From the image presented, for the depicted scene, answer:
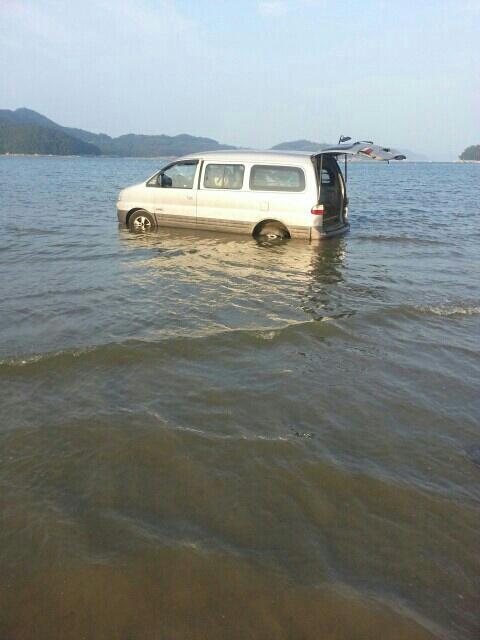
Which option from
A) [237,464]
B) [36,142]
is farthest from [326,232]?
[36,142]

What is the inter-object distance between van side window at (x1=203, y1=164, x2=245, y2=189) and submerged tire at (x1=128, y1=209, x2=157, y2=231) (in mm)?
1615

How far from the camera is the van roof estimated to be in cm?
997

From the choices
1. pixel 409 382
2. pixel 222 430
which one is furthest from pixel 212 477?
pixel 409 382

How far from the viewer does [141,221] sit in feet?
38.8

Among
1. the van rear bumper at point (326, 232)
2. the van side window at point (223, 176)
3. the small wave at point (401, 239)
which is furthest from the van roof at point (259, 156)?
the small wave at point (401, 239)

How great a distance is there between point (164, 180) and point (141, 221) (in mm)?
1133

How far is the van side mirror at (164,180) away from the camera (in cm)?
1132

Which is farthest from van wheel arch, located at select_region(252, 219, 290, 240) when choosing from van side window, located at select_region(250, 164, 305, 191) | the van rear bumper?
van side window, located at select_region(250, 164, 305, 191)

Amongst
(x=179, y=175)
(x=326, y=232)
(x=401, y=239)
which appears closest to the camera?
(x=326, y=232)

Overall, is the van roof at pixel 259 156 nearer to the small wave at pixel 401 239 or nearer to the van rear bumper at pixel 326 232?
the van rear bumper at pixel 326 232

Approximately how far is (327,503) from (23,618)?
1708 mm

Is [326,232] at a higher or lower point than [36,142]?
lower

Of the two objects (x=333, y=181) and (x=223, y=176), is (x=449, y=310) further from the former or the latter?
(x=223, y=176)

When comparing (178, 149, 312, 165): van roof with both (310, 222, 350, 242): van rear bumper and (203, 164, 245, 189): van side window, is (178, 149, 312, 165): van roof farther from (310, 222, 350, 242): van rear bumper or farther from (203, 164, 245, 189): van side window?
(310, 222, 350, 242): van rear bumper
